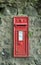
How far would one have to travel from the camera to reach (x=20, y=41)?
16.3ft

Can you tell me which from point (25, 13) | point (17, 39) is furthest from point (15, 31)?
point (25, 13)

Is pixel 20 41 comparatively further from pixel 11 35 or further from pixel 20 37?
pixel 11 35

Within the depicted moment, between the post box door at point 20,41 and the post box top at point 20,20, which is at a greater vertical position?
the post box top at point 20,20

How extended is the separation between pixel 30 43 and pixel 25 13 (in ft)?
2.44

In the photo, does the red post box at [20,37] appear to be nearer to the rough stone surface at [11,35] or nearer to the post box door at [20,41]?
the post box door at [20,41]

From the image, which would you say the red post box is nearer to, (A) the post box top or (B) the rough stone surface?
(A) the post box top

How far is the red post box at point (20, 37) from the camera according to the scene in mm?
4922

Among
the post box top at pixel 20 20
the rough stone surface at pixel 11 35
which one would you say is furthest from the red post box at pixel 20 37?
the rough stone surface at pixel 11 35

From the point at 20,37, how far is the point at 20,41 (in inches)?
3.8

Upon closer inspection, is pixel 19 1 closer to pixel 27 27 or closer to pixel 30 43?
pixel 27 27

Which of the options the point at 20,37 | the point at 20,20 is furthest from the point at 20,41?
the point at 20,20

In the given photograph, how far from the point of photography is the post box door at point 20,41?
16.2 ft

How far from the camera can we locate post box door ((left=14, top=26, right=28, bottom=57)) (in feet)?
16.2

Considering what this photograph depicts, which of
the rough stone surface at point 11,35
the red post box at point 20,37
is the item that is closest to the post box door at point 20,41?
the red post box at point 20,37
